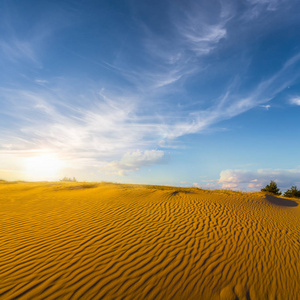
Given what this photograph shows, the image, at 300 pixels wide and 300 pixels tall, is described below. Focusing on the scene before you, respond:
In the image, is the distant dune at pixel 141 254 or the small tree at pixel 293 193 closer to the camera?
the distant dune at pixel 141 254

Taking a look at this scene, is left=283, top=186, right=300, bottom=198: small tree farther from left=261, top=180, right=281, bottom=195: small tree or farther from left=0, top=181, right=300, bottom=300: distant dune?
left=0, top=181, right=300, bottom=300: distant dune

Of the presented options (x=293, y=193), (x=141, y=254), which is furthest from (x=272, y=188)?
(x=141, y=254)

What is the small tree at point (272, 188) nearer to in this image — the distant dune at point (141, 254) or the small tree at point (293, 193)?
the small tree at point (293, 193)

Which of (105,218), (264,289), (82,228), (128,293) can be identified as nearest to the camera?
(128,293)

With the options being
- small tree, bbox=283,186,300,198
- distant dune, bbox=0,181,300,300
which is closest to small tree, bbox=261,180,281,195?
small tree, bbox=283,186,300,198

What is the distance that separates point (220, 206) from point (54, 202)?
36.2 ft

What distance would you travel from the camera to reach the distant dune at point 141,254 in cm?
444

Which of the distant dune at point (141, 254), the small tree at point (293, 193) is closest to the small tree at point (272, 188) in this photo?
the small tree at point (293, 193)

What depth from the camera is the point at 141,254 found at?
5727 mm

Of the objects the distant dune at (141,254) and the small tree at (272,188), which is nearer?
the distant dune at (141,254)

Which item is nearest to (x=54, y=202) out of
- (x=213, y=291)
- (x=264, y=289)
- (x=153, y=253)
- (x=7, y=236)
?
(x=7, y=236)

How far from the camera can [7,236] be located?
6.76 meters

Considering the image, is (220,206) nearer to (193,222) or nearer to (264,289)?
(193,222)

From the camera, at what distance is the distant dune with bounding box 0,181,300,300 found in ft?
14.6
